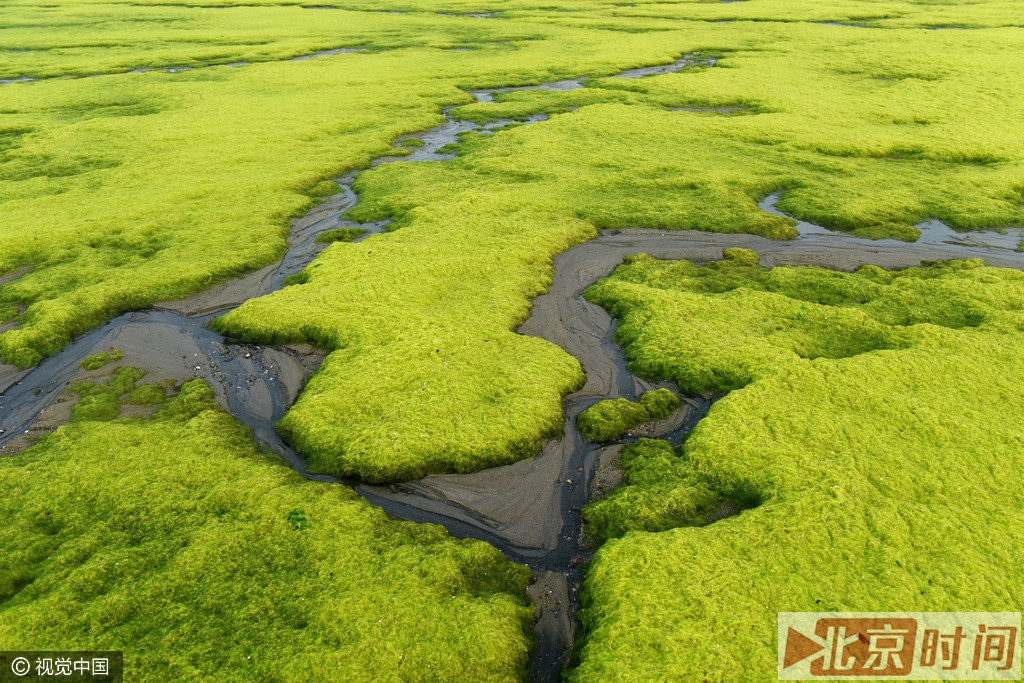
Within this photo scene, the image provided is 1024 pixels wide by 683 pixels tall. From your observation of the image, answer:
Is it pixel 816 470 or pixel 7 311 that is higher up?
pixel 7 311

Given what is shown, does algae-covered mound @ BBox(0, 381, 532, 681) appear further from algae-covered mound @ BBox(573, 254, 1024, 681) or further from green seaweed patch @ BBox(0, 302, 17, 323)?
green seaweed patch @ BBox(0, 302, 17, 323)

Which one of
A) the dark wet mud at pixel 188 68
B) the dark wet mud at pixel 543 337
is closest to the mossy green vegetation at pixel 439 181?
the dark wet mud at pixel 543 337

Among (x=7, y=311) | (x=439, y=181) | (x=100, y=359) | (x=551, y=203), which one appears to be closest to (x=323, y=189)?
(x=439, y=181)

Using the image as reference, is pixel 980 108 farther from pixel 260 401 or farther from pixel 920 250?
pixel 260 401

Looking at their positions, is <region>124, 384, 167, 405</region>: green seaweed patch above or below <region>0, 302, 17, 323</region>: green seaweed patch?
below

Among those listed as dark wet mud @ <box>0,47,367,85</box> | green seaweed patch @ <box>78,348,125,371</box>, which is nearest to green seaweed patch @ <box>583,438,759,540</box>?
green seaweed patch @ <box>78,348,125,371</box>

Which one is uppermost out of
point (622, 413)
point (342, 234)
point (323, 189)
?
point (323, 189)

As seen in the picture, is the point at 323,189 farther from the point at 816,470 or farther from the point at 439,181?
the point at 816,470
